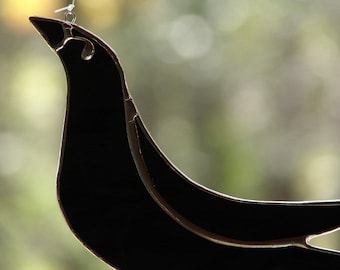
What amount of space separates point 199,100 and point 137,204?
0.46m

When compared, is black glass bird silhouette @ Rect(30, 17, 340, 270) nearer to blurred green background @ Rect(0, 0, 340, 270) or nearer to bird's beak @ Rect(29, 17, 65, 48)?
bird's beak @ Rect(29, 17, 65, 48)

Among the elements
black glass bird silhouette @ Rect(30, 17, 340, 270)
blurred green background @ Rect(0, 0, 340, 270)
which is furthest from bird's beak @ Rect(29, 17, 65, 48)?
blurred green background @ Rect(0, 0, 340, 270)

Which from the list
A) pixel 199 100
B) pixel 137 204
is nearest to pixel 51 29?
pixel 137 204

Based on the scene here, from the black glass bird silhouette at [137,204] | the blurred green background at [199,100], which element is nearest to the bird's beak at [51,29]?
the black glass bird silhouette at [137,204]

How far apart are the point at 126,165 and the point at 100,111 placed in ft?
0.13

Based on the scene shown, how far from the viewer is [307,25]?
0.85 meters

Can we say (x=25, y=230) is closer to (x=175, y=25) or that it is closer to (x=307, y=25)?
(x=175, y=25)

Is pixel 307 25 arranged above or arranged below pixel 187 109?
above

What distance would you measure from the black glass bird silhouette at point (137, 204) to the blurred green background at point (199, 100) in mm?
440

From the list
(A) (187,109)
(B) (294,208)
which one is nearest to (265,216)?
(B) (294,208)

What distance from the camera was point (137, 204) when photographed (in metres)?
0.43

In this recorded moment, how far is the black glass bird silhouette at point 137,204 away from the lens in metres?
0.42

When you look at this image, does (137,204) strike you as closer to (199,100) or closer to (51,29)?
(51,29)

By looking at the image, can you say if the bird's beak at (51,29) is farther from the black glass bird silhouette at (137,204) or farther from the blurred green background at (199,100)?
the blurred green background at (199,100)
